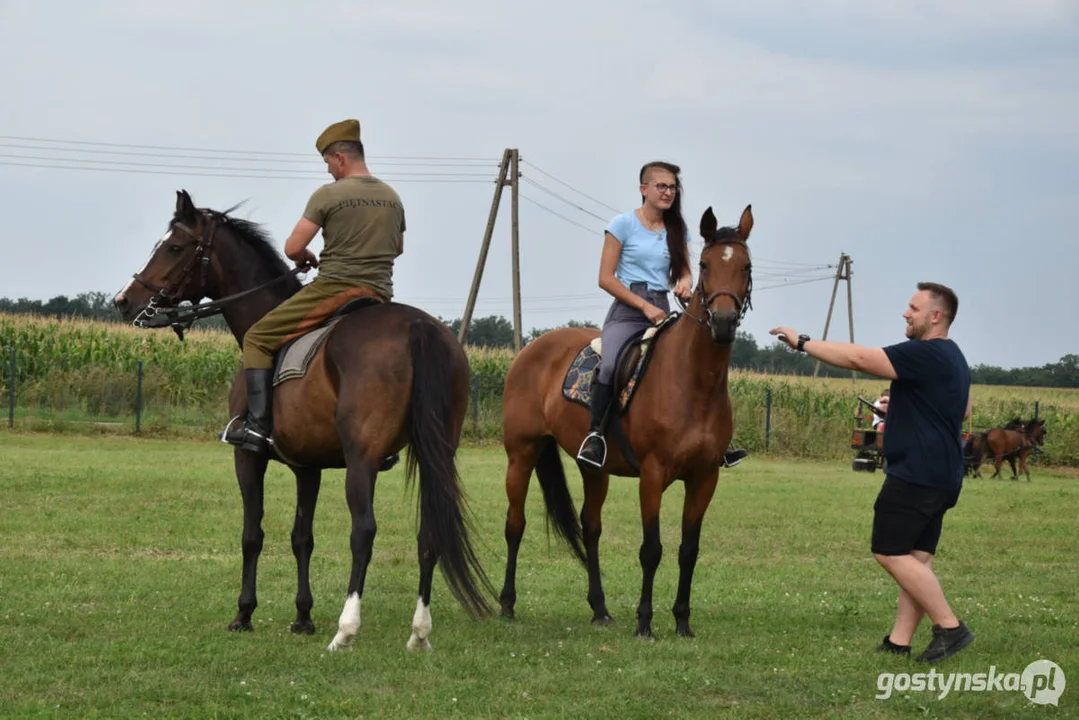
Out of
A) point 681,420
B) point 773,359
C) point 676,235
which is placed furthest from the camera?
point 773,359

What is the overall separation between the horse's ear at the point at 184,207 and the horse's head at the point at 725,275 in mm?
3507

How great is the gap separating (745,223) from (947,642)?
2808mm

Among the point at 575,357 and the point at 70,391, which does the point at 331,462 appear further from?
the point at 70,391

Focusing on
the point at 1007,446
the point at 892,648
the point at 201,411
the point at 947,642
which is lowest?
the point at 892,648

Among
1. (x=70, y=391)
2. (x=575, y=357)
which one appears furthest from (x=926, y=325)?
(x=70, y=391)

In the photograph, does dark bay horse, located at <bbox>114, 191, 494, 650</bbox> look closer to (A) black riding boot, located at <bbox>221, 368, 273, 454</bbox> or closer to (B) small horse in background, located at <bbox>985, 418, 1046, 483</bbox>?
(A) black riding boot, located at <bbox>221, 368, 273, 454</bbox>

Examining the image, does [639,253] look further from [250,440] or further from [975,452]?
[975,452]

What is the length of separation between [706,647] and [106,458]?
17.2 meters

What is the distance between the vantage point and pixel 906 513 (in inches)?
277

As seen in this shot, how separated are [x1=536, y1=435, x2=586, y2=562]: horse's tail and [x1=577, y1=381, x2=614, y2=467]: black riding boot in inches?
39.3

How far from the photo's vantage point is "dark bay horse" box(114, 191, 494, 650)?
7301 mm

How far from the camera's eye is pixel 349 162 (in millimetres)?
7949

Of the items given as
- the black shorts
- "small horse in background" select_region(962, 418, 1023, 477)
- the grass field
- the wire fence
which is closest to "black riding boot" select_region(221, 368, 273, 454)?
the grass field

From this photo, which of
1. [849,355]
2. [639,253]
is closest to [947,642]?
[849,355]
